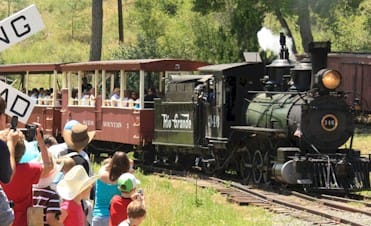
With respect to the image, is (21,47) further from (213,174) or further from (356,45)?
(213,174)

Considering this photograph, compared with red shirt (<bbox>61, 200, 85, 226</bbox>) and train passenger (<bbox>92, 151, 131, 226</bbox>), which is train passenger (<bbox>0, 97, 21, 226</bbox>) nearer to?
red shirt (<bbox>61, 200, 85, 226</bbox>)

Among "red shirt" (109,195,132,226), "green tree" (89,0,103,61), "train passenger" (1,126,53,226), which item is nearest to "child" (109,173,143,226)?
"red shirt" (109,195,132,226)

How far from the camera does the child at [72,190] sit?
6.32m

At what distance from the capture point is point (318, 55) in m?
15.4

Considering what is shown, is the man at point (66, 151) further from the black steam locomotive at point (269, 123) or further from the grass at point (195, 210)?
the black steam locomotive at point (269, 123)

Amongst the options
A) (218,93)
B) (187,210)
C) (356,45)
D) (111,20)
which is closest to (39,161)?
(187,210)

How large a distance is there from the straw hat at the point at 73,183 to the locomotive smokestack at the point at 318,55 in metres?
9.59

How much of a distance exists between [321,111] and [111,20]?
153 feet

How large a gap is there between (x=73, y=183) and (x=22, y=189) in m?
0.41

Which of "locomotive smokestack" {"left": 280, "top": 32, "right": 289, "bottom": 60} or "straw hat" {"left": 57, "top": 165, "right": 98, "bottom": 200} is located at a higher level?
"locomotive smokestack" {"left": 280, "top": 32, "right": 289, "bottom": 60}

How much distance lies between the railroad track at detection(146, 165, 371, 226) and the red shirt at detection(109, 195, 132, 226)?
539 cm

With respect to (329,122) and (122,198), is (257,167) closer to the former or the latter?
(329,122)

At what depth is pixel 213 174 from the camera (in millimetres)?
18266

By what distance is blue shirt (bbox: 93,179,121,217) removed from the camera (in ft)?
23.2
